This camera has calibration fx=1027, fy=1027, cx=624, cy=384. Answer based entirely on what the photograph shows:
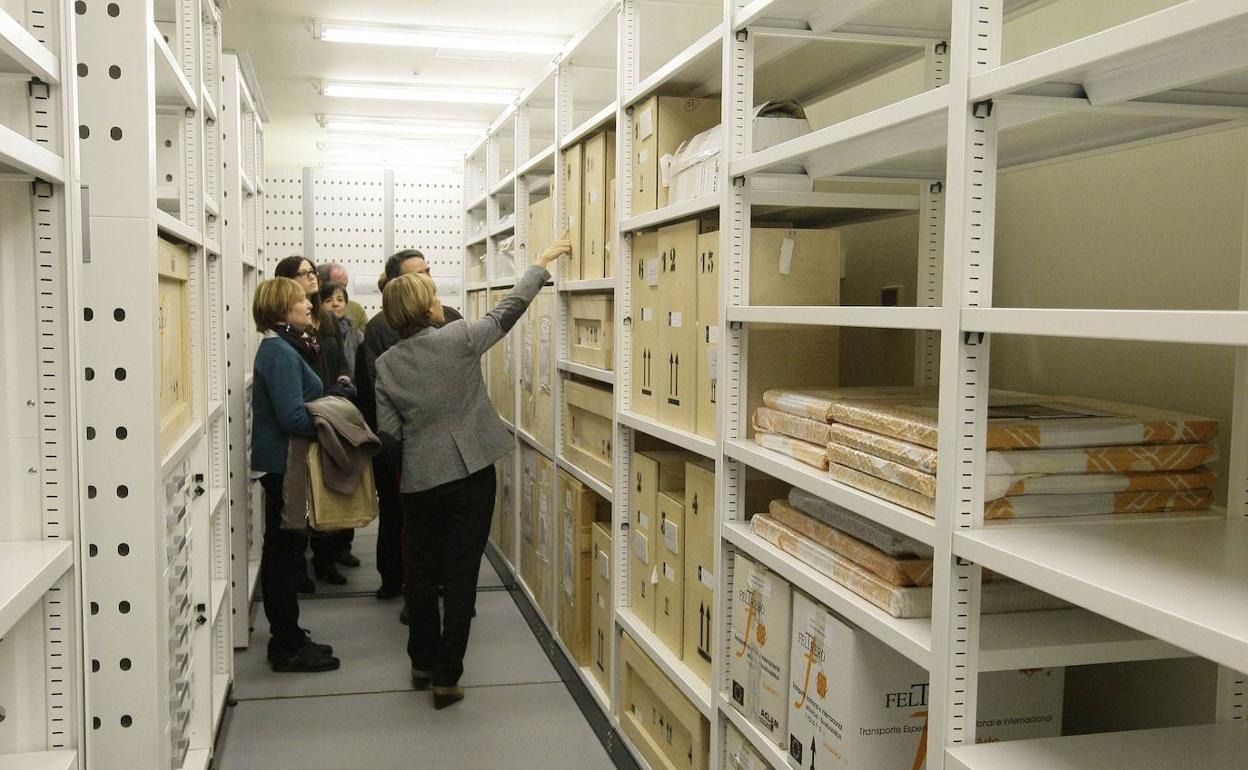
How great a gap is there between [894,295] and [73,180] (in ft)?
8.17

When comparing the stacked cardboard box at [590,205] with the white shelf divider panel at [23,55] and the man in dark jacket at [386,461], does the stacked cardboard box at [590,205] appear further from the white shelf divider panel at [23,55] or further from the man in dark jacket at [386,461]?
the white shelf divider panel at [23,55]

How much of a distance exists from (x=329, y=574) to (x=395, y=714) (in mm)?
2166

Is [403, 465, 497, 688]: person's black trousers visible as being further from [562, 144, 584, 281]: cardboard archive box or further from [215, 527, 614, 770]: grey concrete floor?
[562, 144, 584, 281]: cardboard archive box

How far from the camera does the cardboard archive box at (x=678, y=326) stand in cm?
301

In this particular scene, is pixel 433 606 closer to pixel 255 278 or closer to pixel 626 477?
pixel 626 477

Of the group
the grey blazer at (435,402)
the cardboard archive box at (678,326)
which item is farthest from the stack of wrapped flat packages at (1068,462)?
the grey blazer at (435,402)

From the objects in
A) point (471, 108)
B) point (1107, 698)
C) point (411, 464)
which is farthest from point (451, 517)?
point (471, 108)

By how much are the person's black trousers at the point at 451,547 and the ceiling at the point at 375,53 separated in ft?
8.00

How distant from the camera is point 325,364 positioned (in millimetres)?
5469

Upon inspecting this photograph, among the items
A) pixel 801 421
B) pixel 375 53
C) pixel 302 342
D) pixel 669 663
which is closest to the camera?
pixel 801 421

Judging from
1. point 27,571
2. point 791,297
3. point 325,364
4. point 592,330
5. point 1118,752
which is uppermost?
point 791,297

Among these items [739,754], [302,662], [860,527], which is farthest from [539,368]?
[860,527]

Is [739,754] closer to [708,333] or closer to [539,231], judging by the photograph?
[708,333]

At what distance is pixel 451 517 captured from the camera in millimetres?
4172
